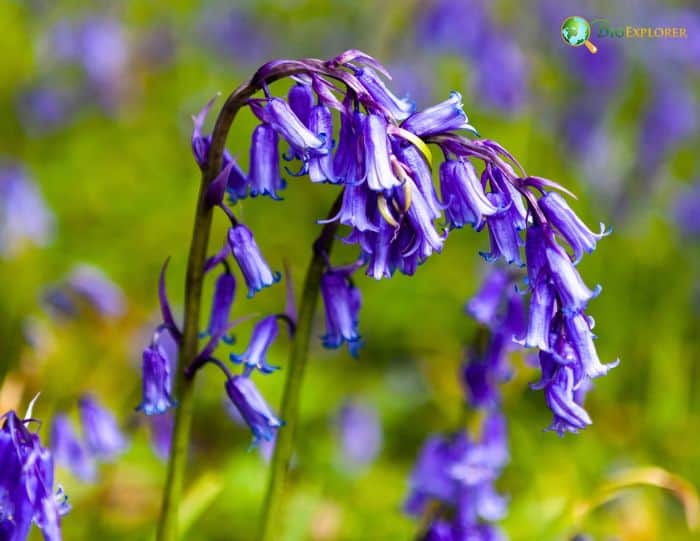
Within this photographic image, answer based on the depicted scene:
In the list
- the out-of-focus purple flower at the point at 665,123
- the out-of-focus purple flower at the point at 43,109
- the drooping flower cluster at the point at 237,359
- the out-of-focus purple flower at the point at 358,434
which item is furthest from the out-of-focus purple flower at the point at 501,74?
the drooping flower cluster at the point at 237,359

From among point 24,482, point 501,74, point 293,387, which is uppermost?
point 501,74

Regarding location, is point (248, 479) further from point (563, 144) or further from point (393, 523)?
point (563, 144)

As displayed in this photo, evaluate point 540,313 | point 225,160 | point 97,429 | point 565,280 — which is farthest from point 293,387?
point 97,429

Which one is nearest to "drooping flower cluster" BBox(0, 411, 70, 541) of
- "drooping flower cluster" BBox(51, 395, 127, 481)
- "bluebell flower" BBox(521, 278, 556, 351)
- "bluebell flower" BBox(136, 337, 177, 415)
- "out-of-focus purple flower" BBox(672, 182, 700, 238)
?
"bluebell flower" BBox(136, 337, 177, 415)

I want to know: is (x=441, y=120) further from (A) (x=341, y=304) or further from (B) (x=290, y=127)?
(A) (x=341, y=304)

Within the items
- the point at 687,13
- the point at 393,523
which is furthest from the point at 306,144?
the point at 687,13
